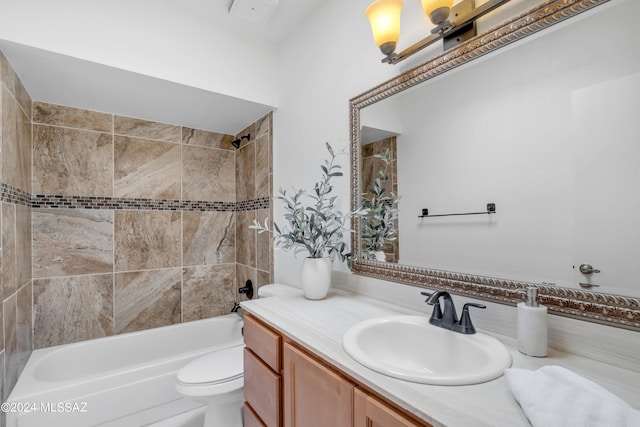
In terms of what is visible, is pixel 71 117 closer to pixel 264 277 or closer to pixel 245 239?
pixel 245 239

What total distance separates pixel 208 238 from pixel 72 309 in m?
1.09

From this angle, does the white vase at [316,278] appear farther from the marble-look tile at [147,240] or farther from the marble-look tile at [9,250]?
the marble-look tile at [147,240]

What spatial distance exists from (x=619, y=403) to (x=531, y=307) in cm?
31

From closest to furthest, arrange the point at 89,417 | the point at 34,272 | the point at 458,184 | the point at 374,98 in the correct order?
1. the point at 458,184
2. the point at 374,98
3. the point at 89,417
4. the point at 34,272

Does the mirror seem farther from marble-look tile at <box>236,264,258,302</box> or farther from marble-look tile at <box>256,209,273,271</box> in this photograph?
marble-look tile at <box>236,264,258,302</box>

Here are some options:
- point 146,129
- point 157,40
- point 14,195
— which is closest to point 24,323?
point 14,195

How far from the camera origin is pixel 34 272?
2.09m

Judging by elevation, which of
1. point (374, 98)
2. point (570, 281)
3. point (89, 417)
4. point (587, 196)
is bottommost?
point (89, 417)

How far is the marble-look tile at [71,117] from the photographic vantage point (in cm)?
213

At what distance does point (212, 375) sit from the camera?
1.64 m

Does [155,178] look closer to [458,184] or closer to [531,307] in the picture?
[458,184]

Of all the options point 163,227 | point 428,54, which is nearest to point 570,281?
point 428,54

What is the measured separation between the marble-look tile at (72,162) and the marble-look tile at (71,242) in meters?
0.17

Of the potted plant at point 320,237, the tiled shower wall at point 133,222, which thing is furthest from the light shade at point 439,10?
the tiled shower wall at point 133,222
